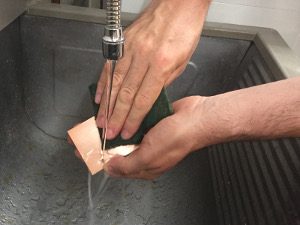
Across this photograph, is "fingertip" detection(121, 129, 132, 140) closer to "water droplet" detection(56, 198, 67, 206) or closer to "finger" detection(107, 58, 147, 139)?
"finger" detection(107, 58, 147, 139)

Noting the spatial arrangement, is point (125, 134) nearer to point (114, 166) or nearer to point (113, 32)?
point (114, 166)

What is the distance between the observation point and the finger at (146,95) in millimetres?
479

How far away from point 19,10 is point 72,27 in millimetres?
120

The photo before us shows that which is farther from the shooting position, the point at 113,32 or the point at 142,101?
the point at 142,101

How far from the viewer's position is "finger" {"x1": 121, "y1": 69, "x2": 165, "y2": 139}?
48cm

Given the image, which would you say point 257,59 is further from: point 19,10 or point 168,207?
point 19,10

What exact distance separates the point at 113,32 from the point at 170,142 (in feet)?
0.62

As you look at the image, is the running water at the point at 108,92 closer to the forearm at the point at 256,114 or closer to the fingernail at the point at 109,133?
the fingernail at the point at 109,133

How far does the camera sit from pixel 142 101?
481mm

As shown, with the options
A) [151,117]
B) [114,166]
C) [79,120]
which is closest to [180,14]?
[151,117]

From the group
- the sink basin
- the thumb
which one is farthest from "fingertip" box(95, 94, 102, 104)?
the sink basin

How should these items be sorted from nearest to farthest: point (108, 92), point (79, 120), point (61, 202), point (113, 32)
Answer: point (113, 32) → point (108, 92) → point (61, 202) → point (79, 120)

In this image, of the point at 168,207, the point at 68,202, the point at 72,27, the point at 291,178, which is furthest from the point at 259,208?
the point at 72,27

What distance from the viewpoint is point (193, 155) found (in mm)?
789
